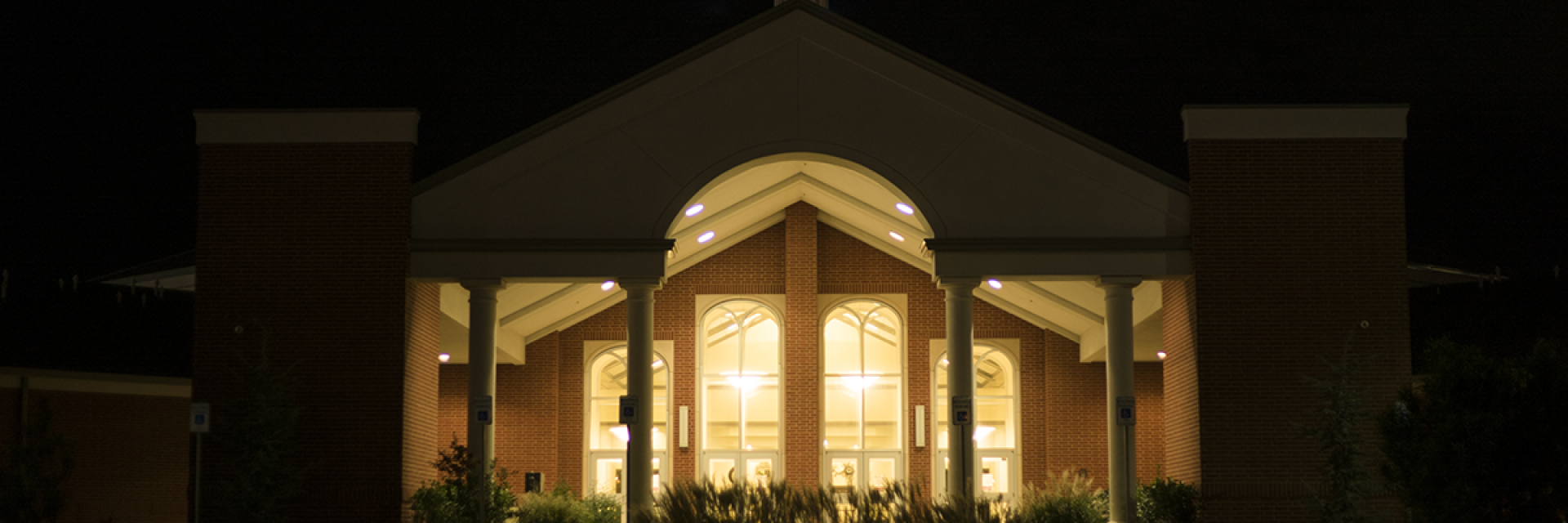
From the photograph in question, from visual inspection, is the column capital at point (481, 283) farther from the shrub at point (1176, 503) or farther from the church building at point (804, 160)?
the shrub at point (1176, 503)

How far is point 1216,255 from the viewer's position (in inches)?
787

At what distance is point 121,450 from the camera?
976 inches

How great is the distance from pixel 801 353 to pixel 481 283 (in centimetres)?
1026

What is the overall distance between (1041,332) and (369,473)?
624 inches

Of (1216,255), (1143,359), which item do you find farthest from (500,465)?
(1216,255)

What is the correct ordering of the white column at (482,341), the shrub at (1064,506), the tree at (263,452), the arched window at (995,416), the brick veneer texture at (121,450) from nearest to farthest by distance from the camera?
the tree at (263,452)
the shrub at (1064,506)
the white column at (482,341)
the brick veneer texture at (121,450)
the arched window at (995,416)

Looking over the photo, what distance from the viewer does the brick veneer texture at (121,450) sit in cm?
2333

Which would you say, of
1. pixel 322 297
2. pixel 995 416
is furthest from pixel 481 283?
pixel 995 416

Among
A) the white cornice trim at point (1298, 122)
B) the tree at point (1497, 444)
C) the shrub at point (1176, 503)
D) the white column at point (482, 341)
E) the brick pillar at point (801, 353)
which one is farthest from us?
the brick pillar at point (801, 353)

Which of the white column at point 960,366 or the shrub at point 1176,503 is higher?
the white column at point 960,366

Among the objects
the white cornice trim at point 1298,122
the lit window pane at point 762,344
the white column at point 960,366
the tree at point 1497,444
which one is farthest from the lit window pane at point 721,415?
the tree at point 1497,444

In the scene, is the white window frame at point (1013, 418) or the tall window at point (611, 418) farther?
the tall window at point (611, 418)

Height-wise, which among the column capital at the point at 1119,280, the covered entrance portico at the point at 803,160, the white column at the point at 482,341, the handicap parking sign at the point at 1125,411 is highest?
the covered entrance portico at the point at 803,160

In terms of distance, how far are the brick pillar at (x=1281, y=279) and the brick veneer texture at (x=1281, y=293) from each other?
0.05 feet
